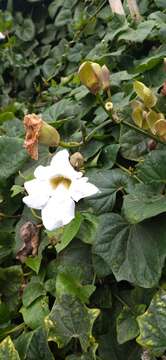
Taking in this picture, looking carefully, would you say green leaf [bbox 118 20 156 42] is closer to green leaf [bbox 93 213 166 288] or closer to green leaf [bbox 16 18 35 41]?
green leaf [bbox 93 213 166 288]

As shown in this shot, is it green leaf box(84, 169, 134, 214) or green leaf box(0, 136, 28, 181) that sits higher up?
green leaf box(0, 136, 28, 181)

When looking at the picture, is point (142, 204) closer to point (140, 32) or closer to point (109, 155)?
point (109, 155)

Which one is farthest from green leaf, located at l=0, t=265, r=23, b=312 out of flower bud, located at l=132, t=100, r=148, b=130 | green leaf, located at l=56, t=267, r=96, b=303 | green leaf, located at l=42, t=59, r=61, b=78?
green leaf, located at l=42, t=59, r=61, b=78

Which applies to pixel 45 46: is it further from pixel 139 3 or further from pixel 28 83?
pixel 139 3

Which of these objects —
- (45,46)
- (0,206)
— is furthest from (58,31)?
(0,206)

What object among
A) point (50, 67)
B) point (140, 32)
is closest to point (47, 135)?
point (140, 32)

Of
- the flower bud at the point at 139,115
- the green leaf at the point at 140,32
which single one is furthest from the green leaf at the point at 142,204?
the green leaf at the point at 140,32
